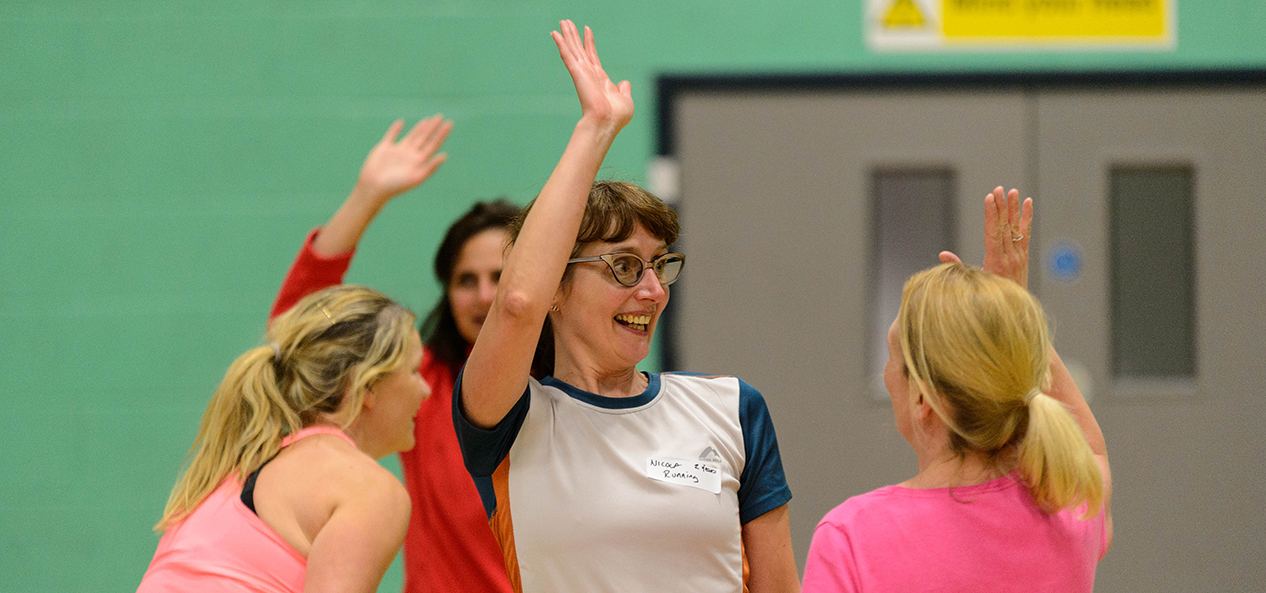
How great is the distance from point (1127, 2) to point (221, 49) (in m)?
2.60

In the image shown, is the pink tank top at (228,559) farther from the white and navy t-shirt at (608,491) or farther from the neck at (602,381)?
the neck at (602,381)

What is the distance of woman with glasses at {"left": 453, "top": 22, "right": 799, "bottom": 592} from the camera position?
44.9 inches

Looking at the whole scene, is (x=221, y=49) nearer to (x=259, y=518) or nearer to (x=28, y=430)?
(x=28, y=430)

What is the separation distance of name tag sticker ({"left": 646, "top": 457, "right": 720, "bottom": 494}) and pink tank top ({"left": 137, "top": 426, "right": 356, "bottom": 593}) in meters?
0.51

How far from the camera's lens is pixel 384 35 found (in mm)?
2791

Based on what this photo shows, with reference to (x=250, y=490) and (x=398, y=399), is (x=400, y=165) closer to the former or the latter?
(x=398, y=399)

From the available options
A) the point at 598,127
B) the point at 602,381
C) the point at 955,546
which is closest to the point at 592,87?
the point at 598,127

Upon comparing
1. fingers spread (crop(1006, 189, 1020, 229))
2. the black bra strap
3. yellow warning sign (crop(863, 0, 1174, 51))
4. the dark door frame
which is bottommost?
the black bra strap

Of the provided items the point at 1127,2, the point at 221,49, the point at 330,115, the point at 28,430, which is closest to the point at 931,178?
the point at 1127,2

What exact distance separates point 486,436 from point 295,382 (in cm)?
50

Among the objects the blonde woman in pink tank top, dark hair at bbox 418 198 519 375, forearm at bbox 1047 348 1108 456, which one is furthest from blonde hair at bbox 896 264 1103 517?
dark hair at bbox 418 198 519 375

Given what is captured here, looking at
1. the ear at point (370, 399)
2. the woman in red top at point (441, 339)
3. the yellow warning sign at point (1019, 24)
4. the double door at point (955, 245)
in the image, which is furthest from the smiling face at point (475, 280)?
the yellow warning sign at point (1019, 24)

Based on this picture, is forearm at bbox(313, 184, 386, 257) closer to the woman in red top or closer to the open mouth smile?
the woman in red top

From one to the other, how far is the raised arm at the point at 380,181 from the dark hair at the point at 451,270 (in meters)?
0.20
